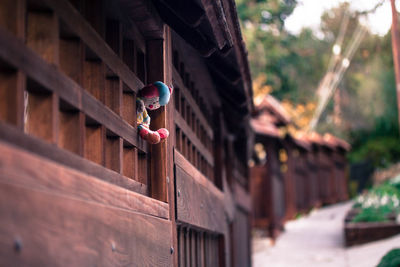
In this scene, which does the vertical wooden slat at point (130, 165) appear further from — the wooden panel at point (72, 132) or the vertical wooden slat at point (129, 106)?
the wooden panel at point (72, 132)

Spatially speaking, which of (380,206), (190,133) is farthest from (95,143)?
(380,206)

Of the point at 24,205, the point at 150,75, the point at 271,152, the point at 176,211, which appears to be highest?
the point at 271,152

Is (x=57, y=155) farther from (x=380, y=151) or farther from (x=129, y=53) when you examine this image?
(x=380, y=151)

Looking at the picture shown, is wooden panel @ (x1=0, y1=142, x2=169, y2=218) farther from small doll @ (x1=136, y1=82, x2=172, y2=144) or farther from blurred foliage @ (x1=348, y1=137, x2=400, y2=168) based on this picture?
blurred foliage @ (x1=348, y1=137, x2=400, y2=168)

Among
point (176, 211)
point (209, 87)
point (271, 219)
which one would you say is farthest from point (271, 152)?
point (176, 211)

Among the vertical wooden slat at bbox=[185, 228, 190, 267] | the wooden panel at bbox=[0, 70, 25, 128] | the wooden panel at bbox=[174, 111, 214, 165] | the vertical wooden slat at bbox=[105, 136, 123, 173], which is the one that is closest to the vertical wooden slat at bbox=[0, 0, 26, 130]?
the wooden panel at bbox=[0, 70, 25, 128]

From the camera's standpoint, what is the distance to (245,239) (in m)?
12.2

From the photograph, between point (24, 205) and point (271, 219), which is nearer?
point (24, 205)

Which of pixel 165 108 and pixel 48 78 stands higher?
pixel 165 108

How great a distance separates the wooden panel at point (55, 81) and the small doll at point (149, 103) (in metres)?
0.38

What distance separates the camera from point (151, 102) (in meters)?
4.21

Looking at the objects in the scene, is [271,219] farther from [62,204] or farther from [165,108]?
[62,204]

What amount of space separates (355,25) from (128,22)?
2828 centimetres

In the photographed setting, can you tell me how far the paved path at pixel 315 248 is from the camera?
12133 mm
